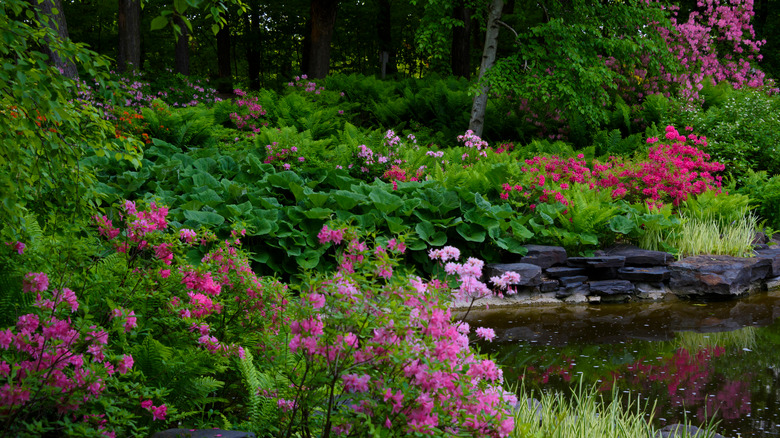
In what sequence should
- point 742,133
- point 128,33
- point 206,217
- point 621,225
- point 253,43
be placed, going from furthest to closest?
point 253,43, point 128,33, point 742,133, point 621,225, point 206,217

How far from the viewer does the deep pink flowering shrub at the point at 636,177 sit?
7902 mm

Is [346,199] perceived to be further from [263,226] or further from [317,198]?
[263,226]

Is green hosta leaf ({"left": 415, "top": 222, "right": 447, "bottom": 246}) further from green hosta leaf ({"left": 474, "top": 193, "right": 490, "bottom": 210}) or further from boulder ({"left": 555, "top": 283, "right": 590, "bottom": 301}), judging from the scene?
boulder ({"left": 555, "top": 283, "right": 590, "bottom": 301})

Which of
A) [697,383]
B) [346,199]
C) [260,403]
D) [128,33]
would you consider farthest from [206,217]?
[128,33]

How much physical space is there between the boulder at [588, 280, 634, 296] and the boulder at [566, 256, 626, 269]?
195 mm

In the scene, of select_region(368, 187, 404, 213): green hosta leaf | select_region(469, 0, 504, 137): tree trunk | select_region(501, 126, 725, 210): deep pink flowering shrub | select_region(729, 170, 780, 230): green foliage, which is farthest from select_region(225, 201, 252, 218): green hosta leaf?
select_region(729, 170, 780, 230): green foliage

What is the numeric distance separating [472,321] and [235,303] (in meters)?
3.17

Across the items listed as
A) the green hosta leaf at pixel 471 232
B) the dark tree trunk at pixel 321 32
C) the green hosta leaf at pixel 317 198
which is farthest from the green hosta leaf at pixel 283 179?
the dark tree trunk at pixel 321 32

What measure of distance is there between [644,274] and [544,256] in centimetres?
121

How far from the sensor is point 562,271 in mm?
6984

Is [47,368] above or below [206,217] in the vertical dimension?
above

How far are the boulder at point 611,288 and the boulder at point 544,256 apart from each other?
Result: 469 millimetres

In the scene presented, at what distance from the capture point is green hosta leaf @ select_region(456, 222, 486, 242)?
6.71 metres

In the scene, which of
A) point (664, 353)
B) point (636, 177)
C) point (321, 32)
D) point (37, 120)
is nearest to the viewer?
point (37, 120)
